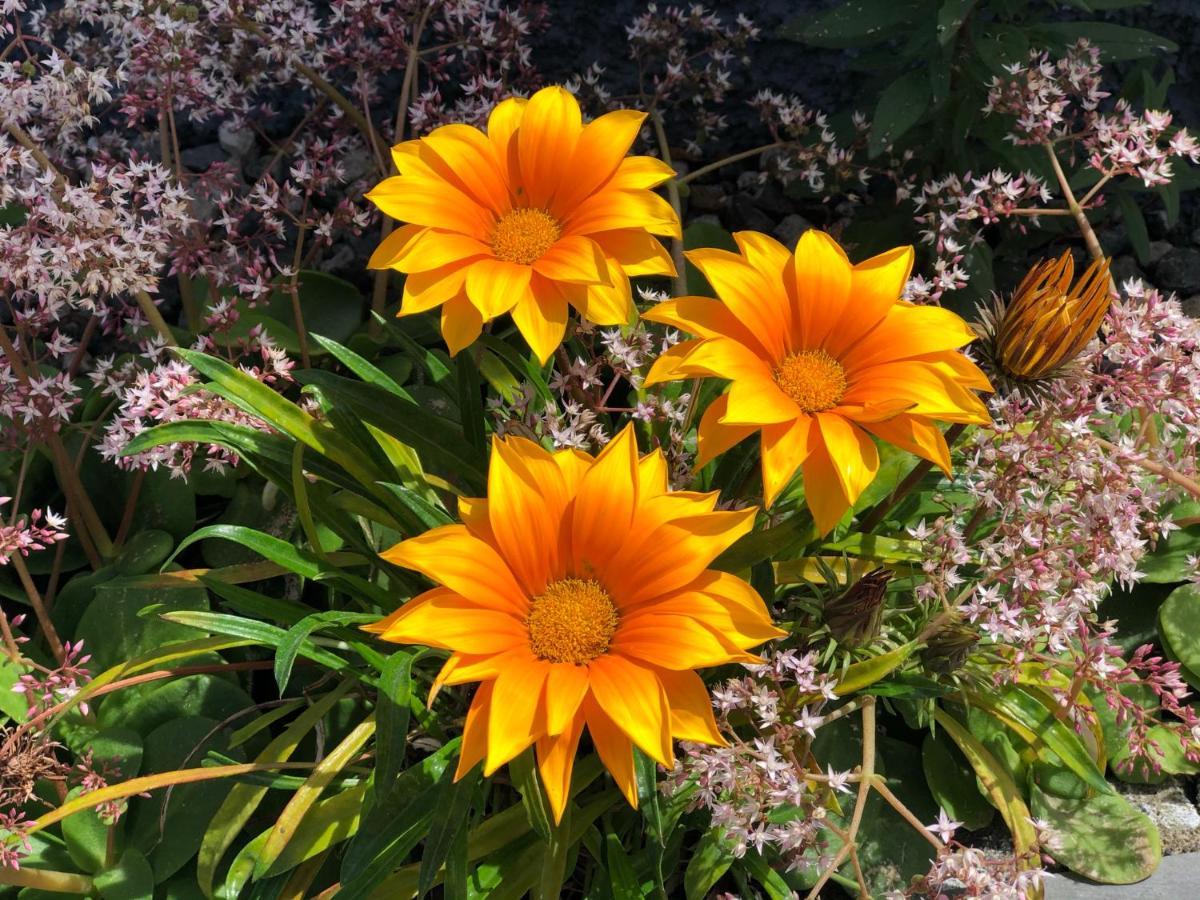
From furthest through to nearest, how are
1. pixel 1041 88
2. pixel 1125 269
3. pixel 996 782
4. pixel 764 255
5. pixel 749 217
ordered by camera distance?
pixel 749 217
pixel 1125 269
pixel 1041 88
pixel 996 782
pixel 764 255

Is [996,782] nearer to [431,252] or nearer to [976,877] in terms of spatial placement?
[976,877]

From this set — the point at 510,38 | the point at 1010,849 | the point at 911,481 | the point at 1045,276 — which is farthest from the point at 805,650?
the point at 510,38

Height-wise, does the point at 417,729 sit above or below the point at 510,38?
below

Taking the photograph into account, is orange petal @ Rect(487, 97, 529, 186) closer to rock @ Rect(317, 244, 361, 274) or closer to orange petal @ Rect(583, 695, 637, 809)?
orange petal @ Rect(583, 695, 637, 809)

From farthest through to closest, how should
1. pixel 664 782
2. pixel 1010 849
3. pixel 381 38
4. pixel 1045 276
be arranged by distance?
pixel 381 38 < pixel 1010 849 < pixel 664 782 < pixel 1045 276

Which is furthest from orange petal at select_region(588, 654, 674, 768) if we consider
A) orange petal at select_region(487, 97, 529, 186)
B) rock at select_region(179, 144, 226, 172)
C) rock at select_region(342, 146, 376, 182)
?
rock at select_region(179, 144, 226, 172)

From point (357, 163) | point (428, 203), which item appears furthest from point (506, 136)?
point (357, 163)

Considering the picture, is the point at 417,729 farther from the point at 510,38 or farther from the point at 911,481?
the point at 510,38
